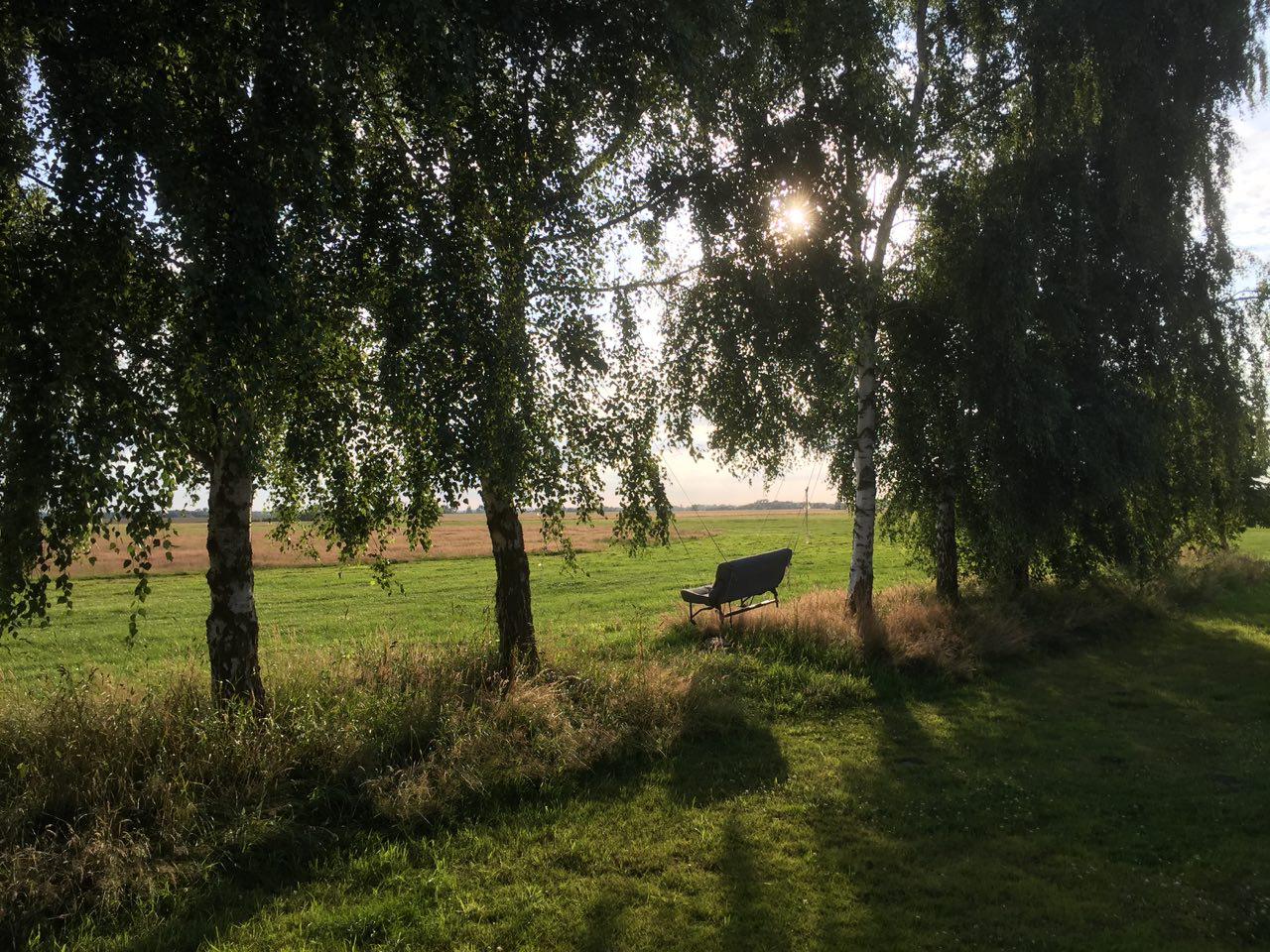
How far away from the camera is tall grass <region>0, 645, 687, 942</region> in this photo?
15.1ft

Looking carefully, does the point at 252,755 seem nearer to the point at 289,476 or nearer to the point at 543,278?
the point at 289,476

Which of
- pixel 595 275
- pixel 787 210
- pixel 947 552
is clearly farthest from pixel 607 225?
pixel 947 552

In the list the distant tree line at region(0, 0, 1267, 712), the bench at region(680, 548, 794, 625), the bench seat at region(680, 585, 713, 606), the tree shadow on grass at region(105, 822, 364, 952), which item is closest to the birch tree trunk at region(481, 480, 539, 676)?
the distant tree line at region(0, 0, 1267, 712)

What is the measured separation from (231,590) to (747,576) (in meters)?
7.02

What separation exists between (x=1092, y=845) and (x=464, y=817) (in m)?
4.65

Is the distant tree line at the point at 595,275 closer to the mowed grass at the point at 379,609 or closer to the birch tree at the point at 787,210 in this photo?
the birch tree at the point at 787,210

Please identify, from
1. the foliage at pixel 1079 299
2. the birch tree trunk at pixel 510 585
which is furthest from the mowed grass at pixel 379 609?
the foliage at pixel 1079 299

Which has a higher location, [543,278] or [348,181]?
[348,181]

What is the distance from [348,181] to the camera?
207 inches

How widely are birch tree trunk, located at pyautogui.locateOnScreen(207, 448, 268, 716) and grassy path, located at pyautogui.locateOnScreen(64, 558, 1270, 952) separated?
1.99m

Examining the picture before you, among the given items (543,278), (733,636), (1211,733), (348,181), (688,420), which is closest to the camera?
(348,181)

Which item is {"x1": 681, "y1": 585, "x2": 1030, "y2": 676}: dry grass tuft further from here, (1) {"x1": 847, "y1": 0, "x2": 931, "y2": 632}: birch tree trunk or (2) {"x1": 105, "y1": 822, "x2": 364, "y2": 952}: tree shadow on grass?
(2) {"x1": 105, "y1": 822, "x2": 364, "y2": 952}: tree shadow on grass

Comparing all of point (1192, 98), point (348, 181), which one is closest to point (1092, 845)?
point (348, 181)

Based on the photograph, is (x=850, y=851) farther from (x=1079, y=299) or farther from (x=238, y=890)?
(x=1079, y=299)
